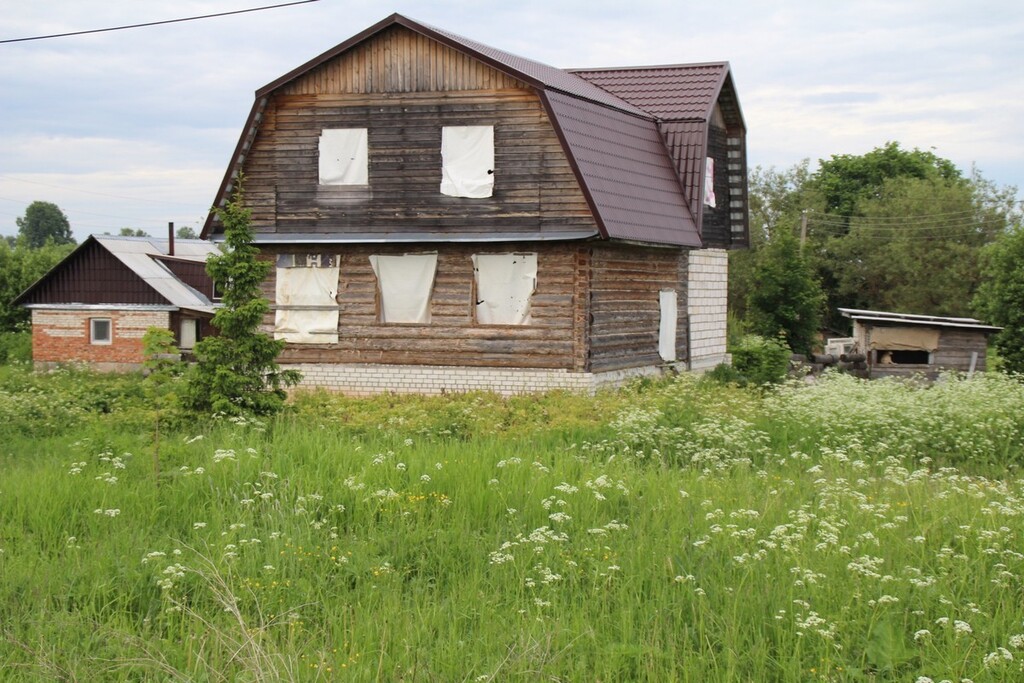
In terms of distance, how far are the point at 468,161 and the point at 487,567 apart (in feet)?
45.0

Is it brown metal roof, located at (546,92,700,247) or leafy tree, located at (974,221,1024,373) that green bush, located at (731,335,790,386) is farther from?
leafy tree, located at (974,221,1024,373)

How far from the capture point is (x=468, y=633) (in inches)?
252

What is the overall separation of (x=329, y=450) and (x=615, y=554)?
393cm

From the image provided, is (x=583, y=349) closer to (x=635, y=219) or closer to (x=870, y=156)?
(x=635, y=219)

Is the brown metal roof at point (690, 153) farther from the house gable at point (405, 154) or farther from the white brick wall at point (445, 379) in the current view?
the house gable at point (405, 154)

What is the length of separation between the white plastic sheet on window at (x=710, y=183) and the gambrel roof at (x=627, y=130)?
1.23 meters

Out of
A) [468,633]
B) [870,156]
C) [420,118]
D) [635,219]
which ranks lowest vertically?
[468,633]

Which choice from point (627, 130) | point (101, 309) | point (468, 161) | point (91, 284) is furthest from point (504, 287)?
point (91, 284)

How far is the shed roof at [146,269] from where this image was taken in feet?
115

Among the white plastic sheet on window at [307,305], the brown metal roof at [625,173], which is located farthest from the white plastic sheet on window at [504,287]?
the white plastic sheet on window at [307,305]

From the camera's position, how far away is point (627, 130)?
21891 mm

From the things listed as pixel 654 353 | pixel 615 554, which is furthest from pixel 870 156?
pixel 615 554

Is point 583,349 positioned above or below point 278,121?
below

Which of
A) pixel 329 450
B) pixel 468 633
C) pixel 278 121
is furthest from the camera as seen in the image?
pixel 278 121
